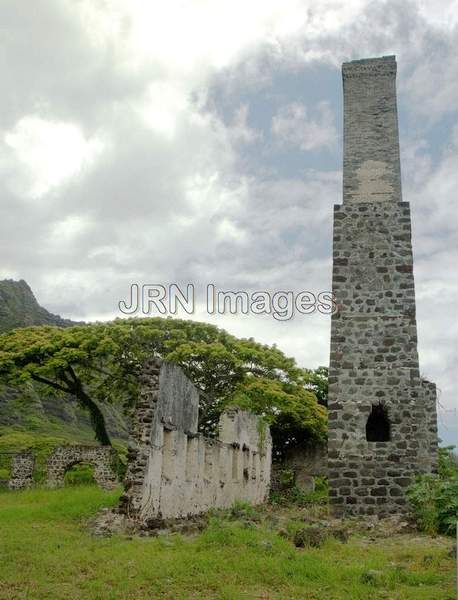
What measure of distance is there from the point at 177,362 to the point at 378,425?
11060mm

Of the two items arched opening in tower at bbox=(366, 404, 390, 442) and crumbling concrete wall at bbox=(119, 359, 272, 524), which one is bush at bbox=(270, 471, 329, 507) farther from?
arched opening in tower at bbox=(366, 404, 390, 442)

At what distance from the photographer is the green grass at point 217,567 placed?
6.55 m

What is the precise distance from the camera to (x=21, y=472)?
70.8 ft

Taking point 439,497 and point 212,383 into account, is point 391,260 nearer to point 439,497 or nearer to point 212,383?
point 439,497

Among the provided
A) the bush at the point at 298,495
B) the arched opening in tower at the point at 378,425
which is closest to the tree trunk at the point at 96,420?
the bush at the point at 298,495

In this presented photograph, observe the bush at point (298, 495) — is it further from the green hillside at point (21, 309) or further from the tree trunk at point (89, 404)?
the green hillside at point (21, 309)

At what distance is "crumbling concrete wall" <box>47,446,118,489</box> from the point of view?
19672 mm

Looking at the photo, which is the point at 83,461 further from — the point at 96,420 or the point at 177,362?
the point at 177,362

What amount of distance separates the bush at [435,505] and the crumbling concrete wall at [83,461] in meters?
10.3

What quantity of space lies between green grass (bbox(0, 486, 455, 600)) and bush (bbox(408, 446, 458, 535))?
2.24 ft

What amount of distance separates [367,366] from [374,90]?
6566 mm

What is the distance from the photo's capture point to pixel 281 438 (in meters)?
26.2

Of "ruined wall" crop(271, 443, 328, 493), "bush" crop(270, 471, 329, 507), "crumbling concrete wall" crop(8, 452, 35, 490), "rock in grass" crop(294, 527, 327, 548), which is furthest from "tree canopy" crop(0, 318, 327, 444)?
"rock in grass" crop(294, 527, 327, 548)

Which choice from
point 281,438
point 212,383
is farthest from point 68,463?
point 281,438
